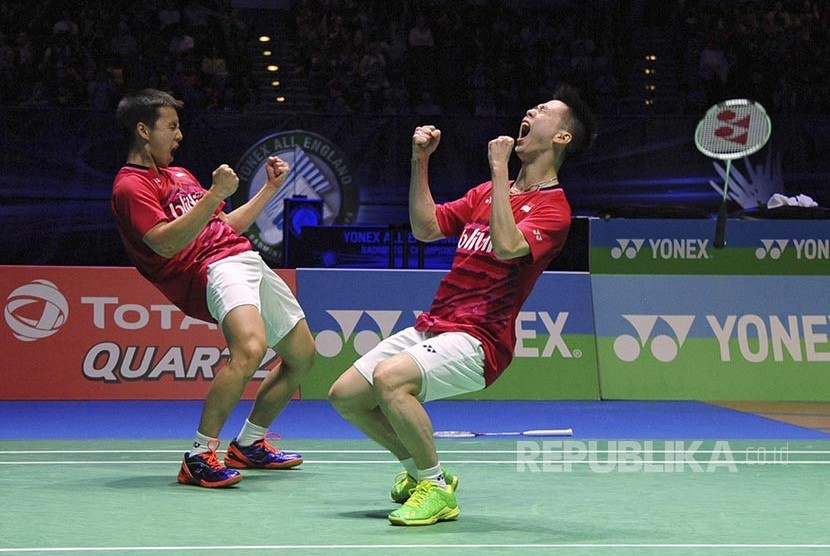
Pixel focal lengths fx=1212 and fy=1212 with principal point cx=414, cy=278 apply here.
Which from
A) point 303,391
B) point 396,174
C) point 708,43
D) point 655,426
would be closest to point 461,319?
point 655,426

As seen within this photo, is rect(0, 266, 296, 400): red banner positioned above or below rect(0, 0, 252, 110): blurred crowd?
below

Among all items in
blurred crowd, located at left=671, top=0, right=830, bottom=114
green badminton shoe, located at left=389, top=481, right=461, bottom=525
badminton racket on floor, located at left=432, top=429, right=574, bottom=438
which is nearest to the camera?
green badminton shoe, located at left=389, top=481, right=461, bottom=525

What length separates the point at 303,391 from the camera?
9047mm

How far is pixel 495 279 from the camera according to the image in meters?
4.74

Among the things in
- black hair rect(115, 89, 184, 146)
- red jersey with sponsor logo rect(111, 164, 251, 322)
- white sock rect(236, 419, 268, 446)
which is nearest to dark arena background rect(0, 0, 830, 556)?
white sock rect(236, 419, 268, 446)

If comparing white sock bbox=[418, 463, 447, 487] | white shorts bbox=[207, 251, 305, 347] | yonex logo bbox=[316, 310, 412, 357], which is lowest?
yonex logo bbox=[316, 310, 412, 357]

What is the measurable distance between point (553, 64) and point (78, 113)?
667cm

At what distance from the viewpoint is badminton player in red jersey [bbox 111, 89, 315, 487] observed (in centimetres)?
546

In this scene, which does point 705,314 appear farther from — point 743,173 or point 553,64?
point 553,64

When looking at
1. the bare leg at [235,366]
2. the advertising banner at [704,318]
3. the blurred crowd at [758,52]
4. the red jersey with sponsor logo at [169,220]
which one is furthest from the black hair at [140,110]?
the blurred crowd at [758,52]

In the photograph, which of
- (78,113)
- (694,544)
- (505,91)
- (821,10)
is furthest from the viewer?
(821,10)

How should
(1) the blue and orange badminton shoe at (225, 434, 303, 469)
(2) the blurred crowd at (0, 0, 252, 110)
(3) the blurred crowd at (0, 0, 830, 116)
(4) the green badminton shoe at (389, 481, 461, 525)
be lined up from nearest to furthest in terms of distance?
(4) the green badminton shoe at (389, 481, 461, 525), (1) the blue and orange badminton shoe at (225, 434, 303, 469), (2) the blurred crowd at (0, 0, 252, 110), (3) the blurred crowd at (0, 0, 830, 116)

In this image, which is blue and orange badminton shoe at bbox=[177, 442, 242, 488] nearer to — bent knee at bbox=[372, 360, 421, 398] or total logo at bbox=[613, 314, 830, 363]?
bent knee at bbox=[372, 360, 421, 398]

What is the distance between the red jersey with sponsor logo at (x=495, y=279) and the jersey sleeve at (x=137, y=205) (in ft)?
4.85
